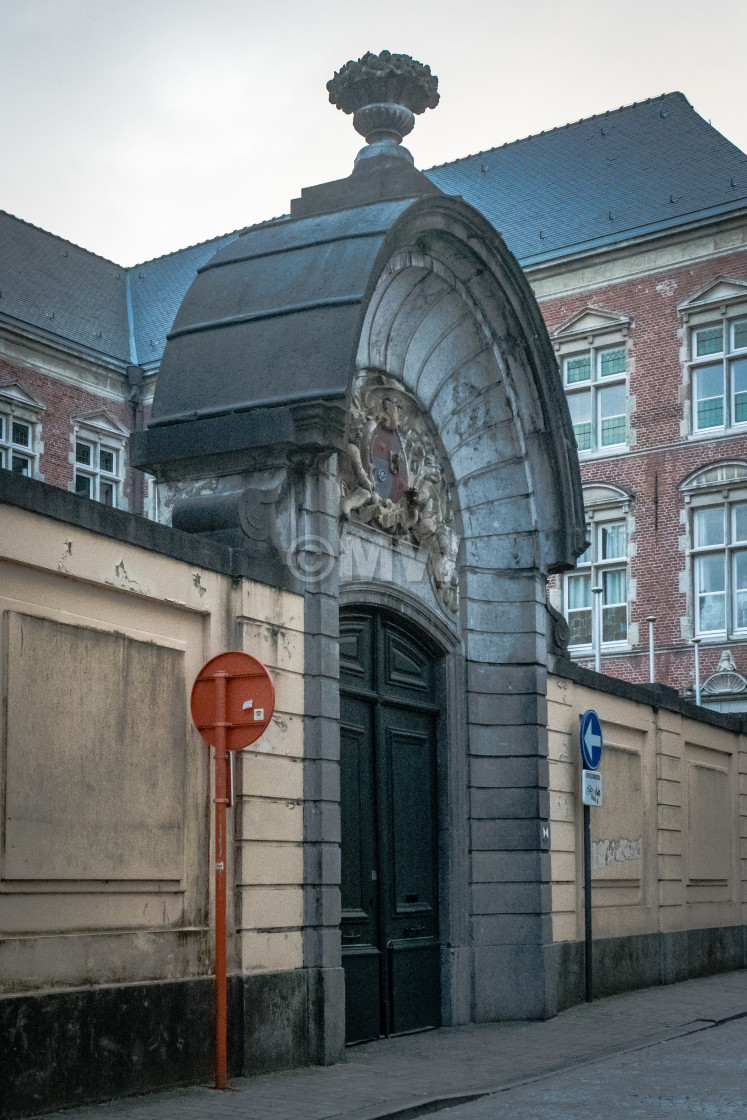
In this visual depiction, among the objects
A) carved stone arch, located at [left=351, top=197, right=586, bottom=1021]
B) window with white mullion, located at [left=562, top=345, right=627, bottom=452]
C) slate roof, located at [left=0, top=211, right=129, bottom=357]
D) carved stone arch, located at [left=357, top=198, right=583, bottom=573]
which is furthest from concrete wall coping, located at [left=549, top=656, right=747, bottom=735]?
slate roof, located at [left=0, top=211, right=129, bottom=357]

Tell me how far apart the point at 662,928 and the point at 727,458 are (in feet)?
50.4

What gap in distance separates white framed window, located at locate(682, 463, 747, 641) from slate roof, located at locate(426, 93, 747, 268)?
5.56 metres

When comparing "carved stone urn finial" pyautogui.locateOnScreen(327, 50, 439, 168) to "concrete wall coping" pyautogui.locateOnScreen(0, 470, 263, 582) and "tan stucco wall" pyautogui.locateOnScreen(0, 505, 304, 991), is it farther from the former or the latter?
"tan stucco wall" pyautogui.locateOnScreen(0, 505, 304, 991)

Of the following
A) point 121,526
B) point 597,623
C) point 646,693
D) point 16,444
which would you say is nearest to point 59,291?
point 16,444

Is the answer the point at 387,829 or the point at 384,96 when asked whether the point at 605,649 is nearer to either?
the point at 384,96

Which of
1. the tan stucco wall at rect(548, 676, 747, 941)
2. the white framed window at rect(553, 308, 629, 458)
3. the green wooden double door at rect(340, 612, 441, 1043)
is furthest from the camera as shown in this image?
the white framed window at rect(553, 308, 629, 458)

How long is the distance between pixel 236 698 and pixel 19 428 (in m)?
27.0

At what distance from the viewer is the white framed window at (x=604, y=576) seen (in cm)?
3112

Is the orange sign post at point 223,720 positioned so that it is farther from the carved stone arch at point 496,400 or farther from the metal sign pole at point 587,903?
the metal sign pole at point 587,903

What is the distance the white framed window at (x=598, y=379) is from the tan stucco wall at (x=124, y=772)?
22168 millimetres

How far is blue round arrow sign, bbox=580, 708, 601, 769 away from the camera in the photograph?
13898 mm

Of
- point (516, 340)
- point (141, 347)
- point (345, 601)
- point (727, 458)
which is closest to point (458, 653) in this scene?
point (345, 601)

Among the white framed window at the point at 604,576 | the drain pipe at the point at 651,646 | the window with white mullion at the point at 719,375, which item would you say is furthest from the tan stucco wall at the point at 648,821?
the window with white mullion at the point at 719,375

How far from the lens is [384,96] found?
43.0ft
